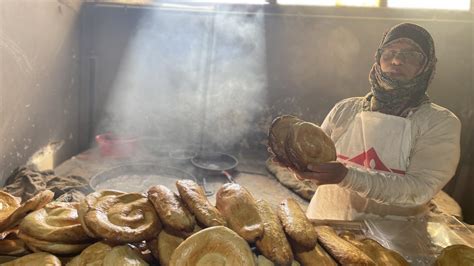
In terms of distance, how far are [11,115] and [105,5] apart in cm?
272

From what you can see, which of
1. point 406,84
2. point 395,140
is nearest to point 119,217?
point 395,140

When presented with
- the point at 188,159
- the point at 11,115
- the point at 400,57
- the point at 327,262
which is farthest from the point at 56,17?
the point at 327,262

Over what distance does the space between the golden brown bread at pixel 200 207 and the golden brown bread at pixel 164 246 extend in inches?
4.2

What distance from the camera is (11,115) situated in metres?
4.04

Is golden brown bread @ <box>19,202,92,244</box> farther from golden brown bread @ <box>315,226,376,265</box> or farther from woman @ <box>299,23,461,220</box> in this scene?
woman @ <box>299,23,461,220</box>

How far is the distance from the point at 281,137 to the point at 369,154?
102cm

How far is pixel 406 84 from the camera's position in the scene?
102 inches

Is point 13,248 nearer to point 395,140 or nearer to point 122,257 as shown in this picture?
point 122,257

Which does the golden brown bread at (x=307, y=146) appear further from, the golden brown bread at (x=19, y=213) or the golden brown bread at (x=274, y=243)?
the golden brown bread at (x=19, y=213)

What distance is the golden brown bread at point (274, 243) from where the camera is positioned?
3.67 ft

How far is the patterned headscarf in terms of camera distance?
8.41 ft

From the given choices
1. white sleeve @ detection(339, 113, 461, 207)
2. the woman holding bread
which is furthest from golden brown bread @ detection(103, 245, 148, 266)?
white sleeve @ detection(339, 113, 461, 207)

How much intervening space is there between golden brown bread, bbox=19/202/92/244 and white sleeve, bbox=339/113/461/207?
1547mm


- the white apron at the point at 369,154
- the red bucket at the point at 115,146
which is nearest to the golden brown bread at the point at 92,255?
the white apron at the point at 369,154
